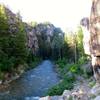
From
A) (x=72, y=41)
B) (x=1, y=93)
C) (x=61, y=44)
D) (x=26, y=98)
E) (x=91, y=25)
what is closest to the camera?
(x=91, y=25)

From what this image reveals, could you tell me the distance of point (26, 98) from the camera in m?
29.8

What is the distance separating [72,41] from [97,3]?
6308 centimetres

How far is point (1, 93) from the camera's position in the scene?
32719mm

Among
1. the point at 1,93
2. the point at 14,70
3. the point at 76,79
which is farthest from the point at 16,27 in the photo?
the point at 1,93

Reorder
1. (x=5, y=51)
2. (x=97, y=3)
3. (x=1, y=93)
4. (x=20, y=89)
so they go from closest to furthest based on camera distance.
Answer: (x=97, y=3) → (x=1, y=93) → (x=20, y=89) → (x=5, y=51)

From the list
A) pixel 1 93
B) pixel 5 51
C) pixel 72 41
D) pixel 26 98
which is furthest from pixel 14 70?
pixel 72 41

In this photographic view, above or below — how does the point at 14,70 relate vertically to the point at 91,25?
below

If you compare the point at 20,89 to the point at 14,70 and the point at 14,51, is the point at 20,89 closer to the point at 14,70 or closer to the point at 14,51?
the point at 14,70

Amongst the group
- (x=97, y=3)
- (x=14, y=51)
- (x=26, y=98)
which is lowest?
(x=26, y=98)

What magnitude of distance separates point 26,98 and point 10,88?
21.5 feet

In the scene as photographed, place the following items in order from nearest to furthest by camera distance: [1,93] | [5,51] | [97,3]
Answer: [97,3]
[1,93]
[5,51]

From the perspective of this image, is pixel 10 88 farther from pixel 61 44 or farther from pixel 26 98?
pixel 61 44

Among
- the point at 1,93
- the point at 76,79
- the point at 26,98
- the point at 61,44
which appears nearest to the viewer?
the point at 26,98

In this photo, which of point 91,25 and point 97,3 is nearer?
point 97,3
